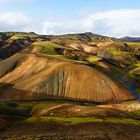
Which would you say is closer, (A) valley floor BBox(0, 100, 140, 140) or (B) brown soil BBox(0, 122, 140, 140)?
(B) brown soil BBox(0, 122, 140, 140)

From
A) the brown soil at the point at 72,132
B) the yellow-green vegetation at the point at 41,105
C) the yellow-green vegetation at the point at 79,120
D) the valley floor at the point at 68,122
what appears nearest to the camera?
the brown soil at the point at 72,132

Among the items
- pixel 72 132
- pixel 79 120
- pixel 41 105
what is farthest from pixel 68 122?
pixel 41 105

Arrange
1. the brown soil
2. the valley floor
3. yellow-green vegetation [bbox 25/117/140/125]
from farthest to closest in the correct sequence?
yellow-green vegetation [bbox 25/117/140/125] → the valley floor → the brown soil

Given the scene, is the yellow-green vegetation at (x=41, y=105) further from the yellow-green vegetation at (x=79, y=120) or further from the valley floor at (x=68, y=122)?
the yellow-green vegetation at (x=79, y=120)

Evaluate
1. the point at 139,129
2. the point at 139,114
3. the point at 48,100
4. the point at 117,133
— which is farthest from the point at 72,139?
the point at 48,100

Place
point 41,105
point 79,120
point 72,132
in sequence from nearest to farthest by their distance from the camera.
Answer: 1. point 72,132
2. point 79,120
3. point 41,105

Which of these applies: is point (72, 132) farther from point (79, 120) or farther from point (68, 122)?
point (79, 120)

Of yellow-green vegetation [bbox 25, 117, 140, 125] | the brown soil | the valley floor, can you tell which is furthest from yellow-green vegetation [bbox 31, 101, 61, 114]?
the brown soil

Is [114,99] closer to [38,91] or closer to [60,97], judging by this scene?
[60,97]

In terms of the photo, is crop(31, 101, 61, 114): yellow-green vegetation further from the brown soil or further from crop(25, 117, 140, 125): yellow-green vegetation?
the brown soil

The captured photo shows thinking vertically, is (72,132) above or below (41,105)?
above

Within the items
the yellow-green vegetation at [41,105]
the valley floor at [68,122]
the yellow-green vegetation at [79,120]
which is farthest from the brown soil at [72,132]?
the yellow-green vegetation at [41,105]
